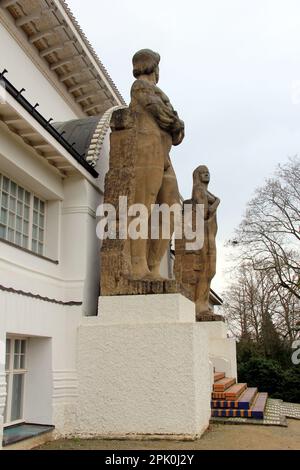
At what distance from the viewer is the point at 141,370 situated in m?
6.48

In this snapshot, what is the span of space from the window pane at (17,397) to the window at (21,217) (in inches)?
71.6

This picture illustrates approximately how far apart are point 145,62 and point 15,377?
207 inches

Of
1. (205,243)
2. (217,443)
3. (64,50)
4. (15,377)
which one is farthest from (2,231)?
(205,243)

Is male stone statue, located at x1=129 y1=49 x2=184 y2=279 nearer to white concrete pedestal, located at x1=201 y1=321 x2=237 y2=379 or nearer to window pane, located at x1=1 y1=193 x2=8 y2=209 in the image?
window pane, located at x1=1 y1=193 x2=8 y2=209

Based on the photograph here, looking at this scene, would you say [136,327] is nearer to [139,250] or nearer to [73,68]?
[139,250]

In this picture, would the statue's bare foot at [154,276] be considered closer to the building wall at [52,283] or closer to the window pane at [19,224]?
the building wall at [52,283]

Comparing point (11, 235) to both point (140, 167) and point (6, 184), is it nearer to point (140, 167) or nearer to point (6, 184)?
point (6, 184)

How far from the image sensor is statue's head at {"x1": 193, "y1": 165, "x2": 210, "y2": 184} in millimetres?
12820

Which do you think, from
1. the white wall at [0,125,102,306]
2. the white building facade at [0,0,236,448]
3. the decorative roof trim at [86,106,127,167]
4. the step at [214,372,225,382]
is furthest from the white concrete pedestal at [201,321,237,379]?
the decorative roof trim at [86,106,127,167]

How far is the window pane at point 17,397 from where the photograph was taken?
20.5ft

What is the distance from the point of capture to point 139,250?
7.44 m

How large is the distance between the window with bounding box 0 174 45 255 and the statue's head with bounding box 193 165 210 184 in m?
6.00
